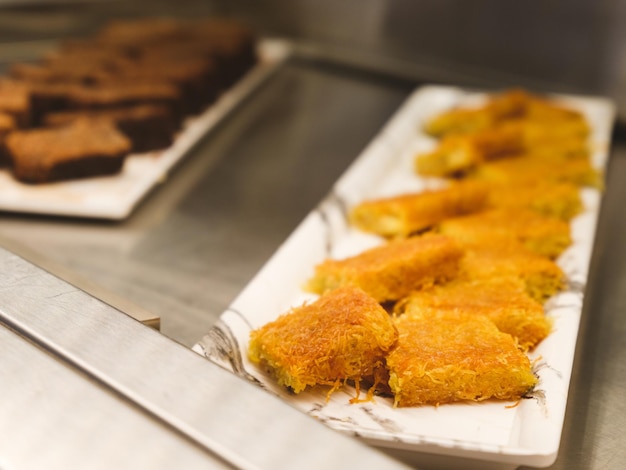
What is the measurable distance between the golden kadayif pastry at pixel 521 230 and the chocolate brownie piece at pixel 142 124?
3.25ft

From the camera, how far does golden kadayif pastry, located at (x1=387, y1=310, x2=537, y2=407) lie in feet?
4.00

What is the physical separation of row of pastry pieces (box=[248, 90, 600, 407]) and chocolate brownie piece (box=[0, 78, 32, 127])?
112 centimetres

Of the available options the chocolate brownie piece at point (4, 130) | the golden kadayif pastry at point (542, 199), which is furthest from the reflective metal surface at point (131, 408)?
the chocolate brownie piece at point (4, 130)

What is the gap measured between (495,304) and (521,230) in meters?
0.35

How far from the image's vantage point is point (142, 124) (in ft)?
7.70

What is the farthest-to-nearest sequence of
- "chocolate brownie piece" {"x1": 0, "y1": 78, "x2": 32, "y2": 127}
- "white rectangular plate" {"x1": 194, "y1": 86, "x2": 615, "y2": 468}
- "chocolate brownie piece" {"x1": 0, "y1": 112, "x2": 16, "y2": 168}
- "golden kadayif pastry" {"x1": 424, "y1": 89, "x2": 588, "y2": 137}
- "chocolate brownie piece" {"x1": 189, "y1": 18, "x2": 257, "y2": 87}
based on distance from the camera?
"chocolate brownie piece" {"x1": 189, "y1": 18, "x2": 257, "y2": 87} → "golden kadayif pastry" {"x1": 424, "y1": 89, "x2": 588, "y2": 137} → "chocolate brownie piece" {"x1": 0, "y1": 78, "x2": 32, "y2": 127} → "chocolate brownie piece" {"x1": 0, "y1": 112, "x2": 16, "y2": 168} → "white rectangular plate" {"x1": 194, "y1": 86, "x2": 615, "y2": 468}

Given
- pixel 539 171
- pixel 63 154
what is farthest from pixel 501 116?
pixel 63 154

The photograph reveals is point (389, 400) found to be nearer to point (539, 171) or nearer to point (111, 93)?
point (539, 171)

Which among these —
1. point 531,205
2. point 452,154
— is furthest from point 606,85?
point 531,205

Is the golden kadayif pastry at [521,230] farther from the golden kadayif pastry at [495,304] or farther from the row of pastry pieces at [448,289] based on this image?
the golden kadayif pastry at [495,304]

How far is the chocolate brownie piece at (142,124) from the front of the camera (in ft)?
7.69

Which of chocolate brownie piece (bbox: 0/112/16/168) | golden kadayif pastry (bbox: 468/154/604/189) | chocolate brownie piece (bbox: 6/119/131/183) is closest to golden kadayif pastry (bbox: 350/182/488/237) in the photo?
golden kadayif pastry (bbox: 468/154/604/189)

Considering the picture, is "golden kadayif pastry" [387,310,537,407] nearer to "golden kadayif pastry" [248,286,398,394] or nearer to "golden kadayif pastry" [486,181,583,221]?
"golden kadayif pastry" [248,286,398,394]

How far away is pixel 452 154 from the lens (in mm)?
2191
